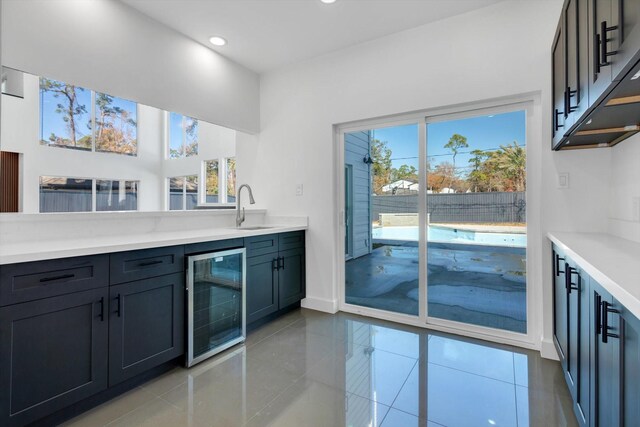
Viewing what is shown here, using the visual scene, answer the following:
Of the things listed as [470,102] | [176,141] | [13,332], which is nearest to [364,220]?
[470,102]

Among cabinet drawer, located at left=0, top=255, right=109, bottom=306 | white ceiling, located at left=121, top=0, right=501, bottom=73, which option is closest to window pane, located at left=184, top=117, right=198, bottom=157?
white ceiling, located at left=121, top=0, right=501, bottom=73

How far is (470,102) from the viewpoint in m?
2.71

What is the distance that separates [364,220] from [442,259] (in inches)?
35.4

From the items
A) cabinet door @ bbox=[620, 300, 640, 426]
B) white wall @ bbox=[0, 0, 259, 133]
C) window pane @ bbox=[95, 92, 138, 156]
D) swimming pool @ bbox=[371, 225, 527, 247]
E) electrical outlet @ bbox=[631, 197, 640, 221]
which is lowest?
cabinet door @ bbox=[620, 300, 640, 426]

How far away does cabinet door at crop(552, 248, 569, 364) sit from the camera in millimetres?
1841

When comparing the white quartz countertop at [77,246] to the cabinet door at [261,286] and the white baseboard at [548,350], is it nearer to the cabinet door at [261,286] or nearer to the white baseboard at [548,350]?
the cabinet door at [261,286]

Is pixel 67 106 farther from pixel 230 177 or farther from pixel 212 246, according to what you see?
pixel 212 246

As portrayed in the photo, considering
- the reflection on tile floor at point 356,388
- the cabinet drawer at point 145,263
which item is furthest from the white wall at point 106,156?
the reflection on tile floor at point 356,388

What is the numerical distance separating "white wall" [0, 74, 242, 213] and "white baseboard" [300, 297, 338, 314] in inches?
162

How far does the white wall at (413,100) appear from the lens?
7.78 ft

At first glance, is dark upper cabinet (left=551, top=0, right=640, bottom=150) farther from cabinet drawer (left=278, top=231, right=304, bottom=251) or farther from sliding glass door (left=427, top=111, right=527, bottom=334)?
cabinet drawer (left=278, top=231, right=304, bottom=251)

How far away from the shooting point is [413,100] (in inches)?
116

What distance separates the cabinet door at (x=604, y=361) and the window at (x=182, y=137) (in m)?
7.70

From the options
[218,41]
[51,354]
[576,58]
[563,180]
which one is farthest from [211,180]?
[576,58]
